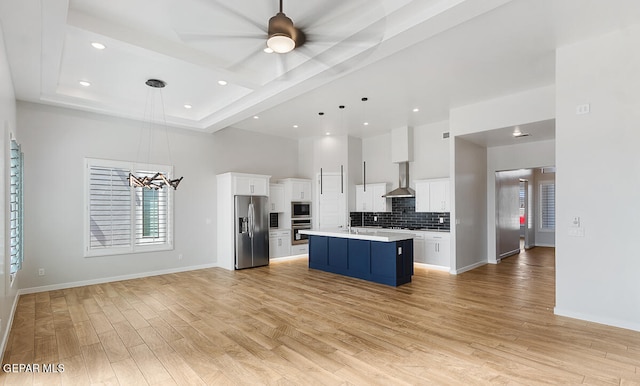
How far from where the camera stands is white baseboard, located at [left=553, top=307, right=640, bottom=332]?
11.7ft

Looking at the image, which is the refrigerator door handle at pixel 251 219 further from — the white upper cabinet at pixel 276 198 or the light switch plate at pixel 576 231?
the light switch plate at pixel 576 231

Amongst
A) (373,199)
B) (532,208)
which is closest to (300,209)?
(373,199)

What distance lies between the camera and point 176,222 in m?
6.95

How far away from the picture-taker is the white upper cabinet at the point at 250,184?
23.9 ft

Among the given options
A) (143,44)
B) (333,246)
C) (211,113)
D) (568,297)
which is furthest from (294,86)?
(568,297)

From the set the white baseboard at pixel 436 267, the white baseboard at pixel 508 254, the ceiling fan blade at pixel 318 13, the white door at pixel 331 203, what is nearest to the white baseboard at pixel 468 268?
the white baseboard at pixel 436 267

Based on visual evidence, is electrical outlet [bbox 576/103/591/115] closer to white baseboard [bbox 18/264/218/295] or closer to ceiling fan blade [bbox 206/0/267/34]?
ceiling fan blade [bbox 206/0/267/34]

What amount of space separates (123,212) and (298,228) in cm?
415

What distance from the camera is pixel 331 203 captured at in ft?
28.8

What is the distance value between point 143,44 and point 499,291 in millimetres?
6155

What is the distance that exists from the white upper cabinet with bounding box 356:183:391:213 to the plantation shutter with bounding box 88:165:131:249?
17.2 ft

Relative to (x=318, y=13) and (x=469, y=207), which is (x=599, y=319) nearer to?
(x=469, y=207)

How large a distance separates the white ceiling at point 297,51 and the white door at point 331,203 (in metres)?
2.70

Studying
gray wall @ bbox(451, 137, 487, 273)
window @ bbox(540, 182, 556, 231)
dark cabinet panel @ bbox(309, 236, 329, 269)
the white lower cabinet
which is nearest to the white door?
the white lower cabinet
